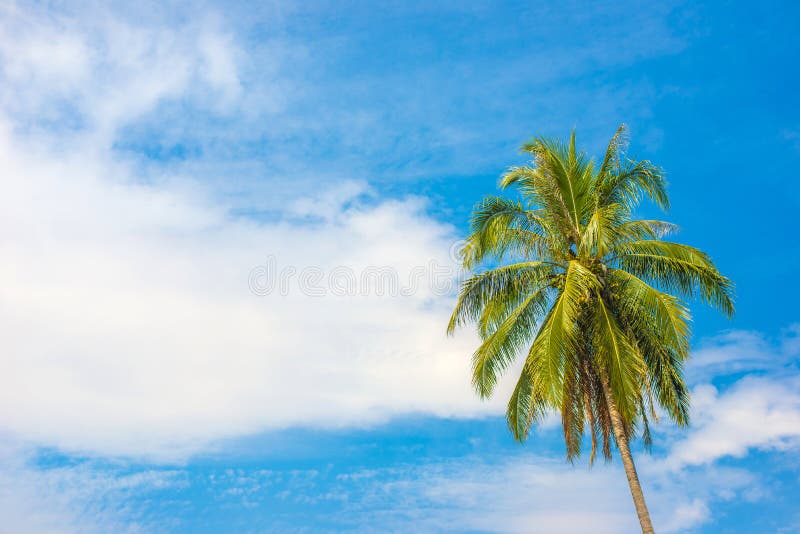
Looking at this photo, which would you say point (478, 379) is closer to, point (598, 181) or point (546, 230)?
point (546, 230)

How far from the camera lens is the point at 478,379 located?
63.0 feet

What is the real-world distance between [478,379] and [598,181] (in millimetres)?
6505

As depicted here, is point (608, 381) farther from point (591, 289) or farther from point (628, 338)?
point (591, 289)

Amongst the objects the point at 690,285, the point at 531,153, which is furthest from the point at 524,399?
the point at 531,153

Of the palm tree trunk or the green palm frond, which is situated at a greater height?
the green palm frond

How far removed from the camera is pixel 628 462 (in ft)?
54.6

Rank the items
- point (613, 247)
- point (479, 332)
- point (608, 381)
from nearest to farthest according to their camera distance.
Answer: point (608, 381) < point (613, 247) < point (479, 332)

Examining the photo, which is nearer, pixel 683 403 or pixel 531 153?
pixel 683 403

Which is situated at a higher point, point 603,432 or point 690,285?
point 690,285

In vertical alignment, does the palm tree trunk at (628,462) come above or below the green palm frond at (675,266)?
below

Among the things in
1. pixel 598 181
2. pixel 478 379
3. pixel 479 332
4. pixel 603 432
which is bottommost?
pixel 603 432

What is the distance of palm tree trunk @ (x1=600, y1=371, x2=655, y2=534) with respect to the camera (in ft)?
53.0

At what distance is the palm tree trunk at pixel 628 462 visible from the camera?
1614 centimetres

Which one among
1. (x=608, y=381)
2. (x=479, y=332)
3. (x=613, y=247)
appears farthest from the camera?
(x=479, y=332)
